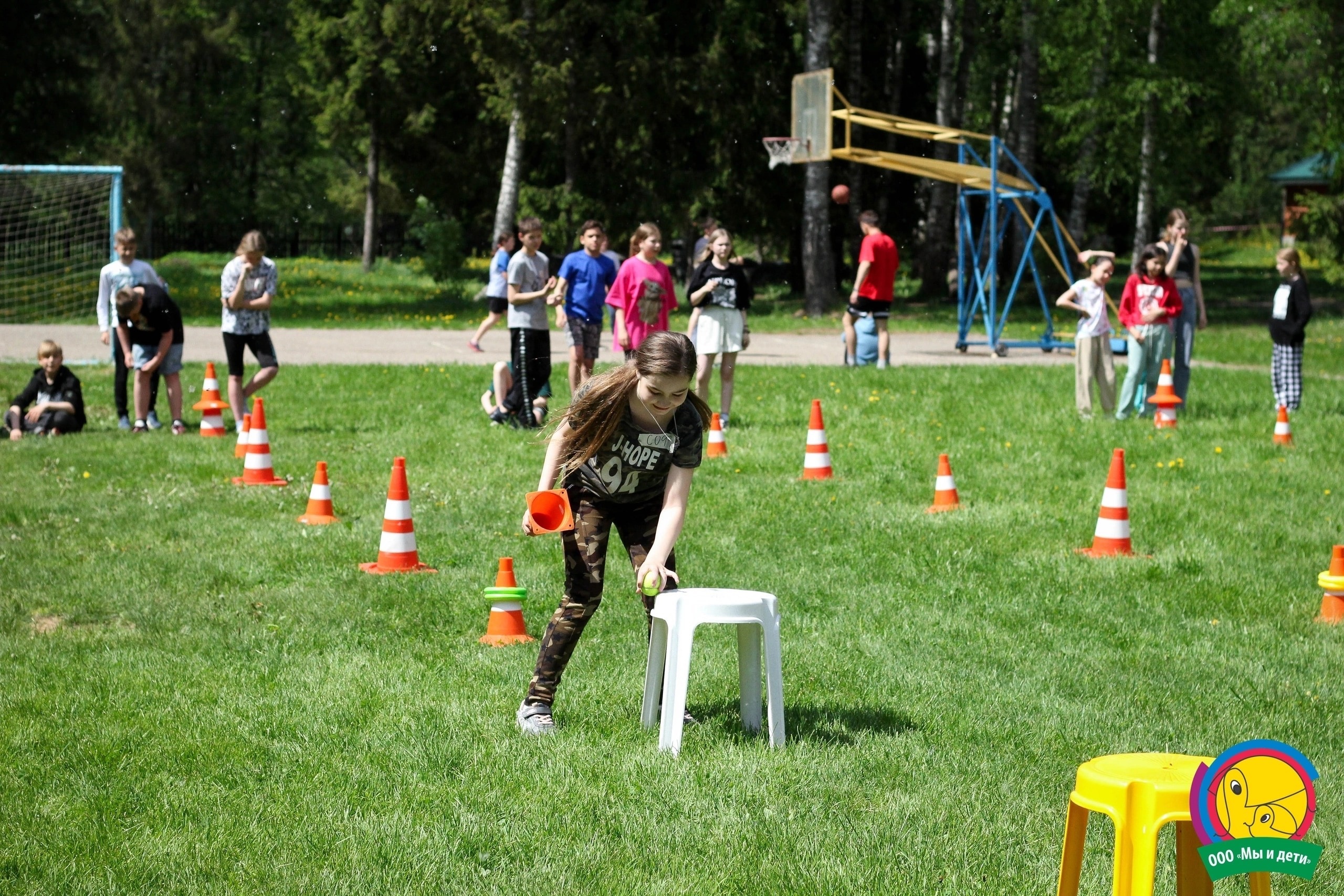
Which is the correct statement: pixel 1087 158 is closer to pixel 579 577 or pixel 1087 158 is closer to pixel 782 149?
pixel 782 149

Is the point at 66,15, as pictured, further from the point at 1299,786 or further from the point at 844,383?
the point at 1299,786

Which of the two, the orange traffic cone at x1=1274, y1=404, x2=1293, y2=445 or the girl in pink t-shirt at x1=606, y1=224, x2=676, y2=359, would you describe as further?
the orange traffic cone at x1=1274, y1=404, x2=1293, y2=445

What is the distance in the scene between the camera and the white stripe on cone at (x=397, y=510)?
8.04m

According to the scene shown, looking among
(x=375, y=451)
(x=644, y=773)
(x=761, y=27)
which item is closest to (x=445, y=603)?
(x=644, y=773)

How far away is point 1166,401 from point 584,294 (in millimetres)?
5609

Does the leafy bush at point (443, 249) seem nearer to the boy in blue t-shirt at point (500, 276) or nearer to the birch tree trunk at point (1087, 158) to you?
the birch tree trunk at point (1087, 158)

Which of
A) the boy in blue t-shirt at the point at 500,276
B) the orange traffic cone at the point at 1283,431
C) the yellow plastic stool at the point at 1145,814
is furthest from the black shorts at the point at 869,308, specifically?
the yellow plastic stool at the point at 1145,814

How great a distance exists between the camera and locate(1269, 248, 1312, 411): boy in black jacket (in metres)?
14.6

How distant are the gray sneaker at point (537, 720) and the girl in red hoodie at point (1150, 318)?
397 inches

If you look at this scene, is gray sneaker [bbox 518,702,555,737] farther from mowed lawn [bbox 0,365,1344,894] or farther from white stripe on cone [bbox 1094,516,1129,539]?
white stripe on cone [bbox 1094,516,1129,539]

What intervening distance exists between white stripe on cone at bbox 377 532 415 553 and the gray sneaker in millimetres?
2788

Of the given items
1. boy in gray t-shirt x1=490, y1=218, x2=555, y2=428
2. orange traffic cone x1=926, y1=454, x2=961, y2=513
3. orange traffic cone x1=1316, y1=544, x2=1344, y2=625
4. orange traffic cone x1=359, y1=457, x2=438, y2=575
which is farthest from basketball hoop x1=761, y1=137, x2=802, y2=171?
orange traffic cone x1=1316, y1=544, x2=1344, y2=625

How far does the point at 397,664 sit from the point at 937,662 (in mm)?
2418

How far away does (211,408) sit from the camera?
13680mm
